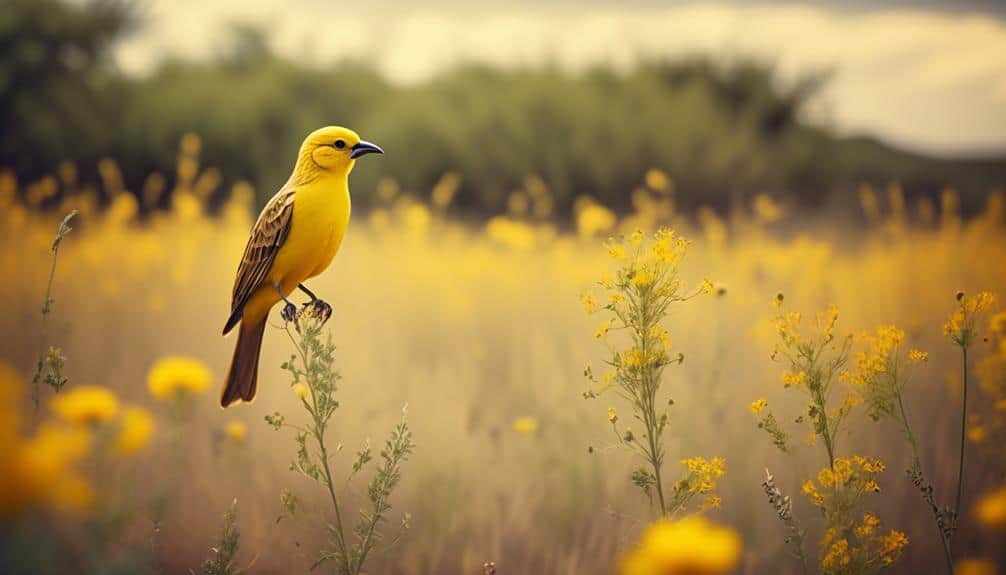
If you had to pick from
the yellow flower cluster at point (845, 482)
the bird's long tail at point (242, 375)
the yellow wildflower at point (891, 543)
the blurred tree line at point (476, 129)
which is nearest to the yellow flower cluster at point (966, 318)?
the yellow flower cluster at point (845, 482)

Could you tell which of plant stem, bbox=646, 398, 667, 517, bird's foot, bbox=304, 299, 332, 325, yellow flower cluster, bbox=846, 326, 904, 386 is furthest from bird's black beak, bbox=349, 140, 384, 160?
yellow flower cluster, bbox=846, 326, 904, 386

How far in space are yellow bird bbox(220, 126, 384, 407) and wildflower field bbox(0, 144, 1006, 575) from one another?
13cm

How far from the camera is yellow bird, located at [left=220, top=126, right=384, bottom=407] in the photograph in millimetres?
1628

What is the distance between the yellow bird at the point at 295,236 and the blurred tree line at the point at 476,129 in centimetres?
740

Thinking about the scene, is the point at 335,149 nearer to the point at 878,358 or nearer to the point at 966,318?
the point at 878,358

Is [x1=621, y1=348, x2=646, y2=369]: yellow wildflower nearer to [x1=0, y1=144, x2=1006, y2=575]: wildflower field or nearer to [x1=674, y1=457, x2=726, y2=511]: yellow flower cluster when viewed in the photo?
[x1=0, y1=144, x2=1006, y2=575]: wildflower field

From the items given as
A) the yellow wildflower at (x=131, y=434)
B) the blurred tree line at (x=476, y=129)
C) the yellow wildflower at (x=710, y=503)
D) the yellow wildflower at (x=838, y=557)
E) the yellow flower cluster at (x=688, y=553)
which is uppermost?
the blurred tree line at (x=476, y=129)

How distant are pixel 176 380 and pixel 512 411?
2.21 meters

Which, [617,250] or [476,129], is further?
[476,129]

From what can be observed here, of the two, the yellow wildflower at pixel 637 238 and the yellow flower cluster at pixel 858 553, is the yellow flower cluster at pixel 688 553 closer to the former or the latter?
the yellow wildflower at pixel 637 238

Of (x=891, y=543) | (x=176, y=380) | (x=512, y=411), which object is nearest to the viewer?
(x=176, y=380)

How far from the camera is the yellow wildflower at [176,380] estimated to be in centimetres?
130

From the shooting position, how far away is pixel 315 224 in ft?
5.34

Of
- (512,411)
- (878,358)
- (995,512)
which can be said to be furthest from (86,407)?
(512,411)
